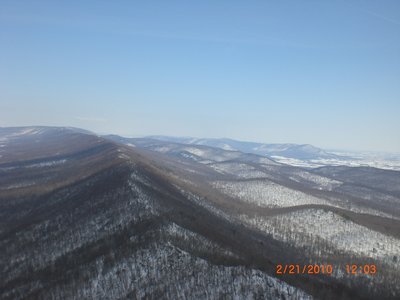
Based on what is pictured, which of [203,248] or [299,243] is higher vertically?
[203,248]

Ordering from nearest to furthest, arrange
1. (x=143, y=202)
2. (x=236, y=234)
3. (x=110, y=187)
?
1. (x=143, y=202)
2. (x=236, y=234)
3. (x=110, y=187)

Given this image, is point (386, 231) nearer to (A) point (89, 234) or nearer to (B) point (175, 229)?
(B) point (175, 229)

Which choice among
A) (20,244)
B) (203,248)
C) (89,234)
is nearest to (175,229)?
(203,248)

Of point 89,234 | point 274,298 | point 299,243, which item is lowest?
point 299,243

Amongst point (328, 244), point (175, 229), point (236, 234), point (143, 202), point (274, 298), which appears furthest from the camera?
point (328, 244)

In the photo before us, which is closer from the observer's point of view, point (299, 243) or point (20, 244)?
point (20, 244)
